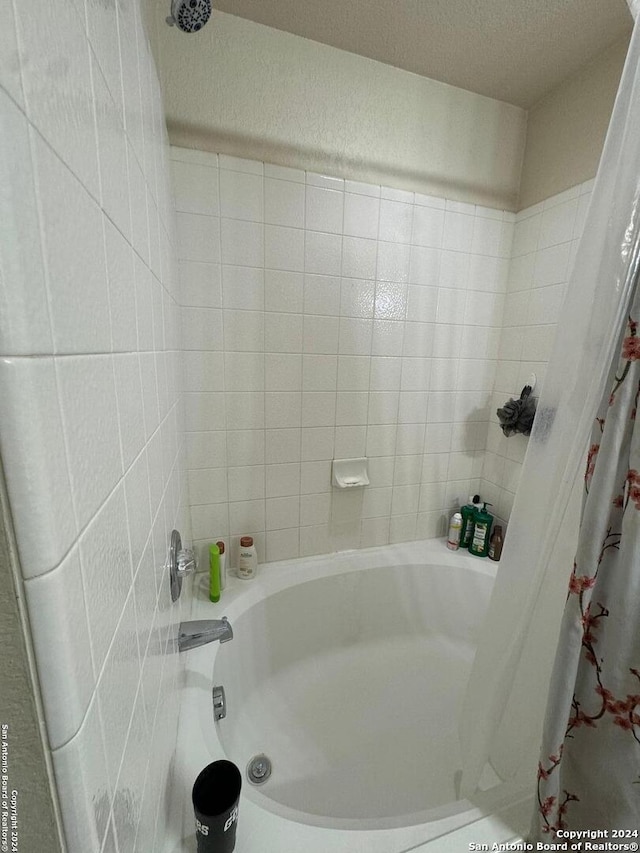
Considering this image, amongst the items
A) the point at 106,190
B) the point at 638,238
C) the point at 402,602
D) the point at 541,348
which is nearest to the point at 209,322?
the point at 106,190

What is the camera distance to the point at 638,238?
0.61 metres

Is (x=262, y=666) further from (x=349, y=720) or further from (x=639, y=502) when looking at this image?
(x=639, y=502)

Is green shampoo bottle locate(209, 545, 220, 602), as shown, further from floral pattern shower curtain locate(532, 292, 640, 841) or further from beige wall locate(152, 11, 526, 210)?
beige wall locate(152, 11, 526, 210)

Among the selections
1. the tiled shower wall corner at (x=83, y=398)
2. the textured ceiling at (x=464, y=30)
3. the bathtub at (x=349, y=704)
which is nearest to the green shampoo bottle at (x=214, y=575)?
the bathtub at (x=349, y=704)

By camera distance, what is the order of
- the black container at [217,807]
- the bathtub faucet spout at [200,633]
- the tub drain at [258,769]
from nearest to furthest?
the black container at [217,807] → the bathtub faucet spout at [200,633] → the tub drain at [258,769]

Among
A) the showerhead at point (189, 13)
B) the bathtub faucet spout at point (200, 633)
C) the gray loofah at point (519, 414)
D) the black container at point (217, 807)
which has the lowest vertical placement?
the black container at point (217, 807)

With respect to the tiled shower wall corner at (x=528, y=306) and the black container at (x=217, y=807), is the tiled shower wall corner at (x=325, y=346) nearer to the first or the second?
the tiled shower wall corner at (x=528, y=306)

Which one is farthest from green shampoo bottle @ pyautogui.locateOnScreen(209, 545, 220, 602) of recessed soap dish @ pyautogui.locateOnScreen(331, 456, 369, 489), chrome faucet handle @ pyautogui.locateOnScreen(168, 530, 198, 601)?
recessed soap dish @ pyautogui.locateOnScreen(331, 456, 369, 489)

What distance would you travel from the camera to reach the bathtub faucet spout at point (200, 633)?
866 millimetres

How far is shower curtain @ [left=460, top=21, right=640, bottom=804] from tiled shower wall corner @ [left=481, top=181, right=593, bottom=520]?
2.12 feet

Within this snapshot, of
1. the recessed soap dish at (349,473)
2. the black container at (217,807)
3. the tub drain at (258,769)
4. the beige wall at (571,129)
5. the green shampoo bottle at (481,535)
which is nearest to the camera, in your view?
the black container at (217,807)

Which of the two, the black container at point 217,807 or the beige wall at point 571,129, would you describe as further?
the beige wall at point 571,129

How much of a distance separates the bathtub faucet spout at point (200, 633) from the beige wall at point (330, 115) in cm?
136

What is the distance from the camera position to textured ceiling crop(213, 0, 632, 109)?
999 millimetres
